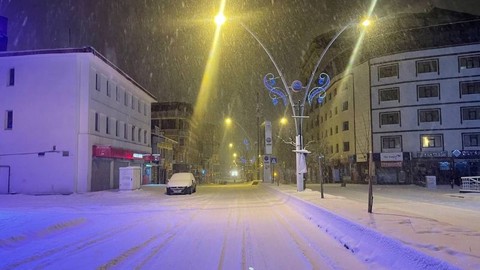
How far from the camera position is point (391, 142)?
52844 mm

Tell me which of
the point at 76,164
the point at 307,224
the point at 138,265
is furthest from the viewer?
the point at 76,164

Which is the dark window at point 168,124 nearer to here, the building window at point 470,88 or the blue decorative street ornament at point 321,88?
the building window at point 470,88

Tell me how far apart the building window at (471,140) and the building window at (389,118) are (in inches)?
288

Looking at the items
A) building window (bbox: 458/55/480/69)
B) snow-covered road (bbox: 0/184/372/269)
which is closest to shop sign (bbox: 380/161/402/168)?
building window (bbox: 458/55/480/69)

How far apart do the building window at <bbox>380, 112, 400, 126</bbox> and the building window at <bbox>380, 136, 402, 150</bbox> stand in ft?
5.53

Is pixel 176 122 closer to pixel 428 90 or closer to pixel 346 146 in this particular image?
pixel 346 146

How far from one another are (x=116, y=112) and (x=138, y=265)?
103 ft

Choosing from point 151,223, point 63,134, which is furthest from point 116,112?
point 151,223

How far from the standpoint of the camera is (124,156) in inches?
1471

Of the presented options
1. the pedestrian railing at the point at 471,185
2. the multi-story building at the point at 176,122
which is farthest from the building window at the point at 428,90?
the multi-story building at the point at 176,122

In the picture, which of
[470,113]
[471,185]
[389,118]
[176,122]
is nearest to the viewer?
[471,185]

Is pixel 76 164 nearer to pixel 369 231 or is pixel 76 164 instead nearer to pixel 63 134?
pixel 63 134

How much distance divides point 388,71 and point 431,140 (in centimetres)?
942

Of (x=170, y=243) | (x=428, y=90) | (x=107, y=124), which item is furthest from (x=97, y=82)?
(x=428, y=90)
